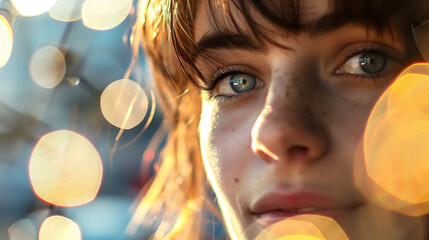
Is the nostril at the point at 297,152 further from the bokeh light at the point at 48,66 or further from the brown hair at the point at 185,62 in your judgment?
the bokeh light at the point at 48,66

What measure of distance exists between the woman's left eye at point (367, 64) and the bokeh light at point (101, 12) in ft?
2.00

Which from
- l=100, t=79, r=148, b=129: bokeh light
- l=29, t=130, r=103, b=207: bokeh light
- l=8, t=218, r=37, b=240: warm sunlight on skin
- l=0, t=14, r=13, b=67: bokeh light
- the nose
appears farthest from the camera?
l=8, t=218, r=37, b=240: warm sunlight on skin

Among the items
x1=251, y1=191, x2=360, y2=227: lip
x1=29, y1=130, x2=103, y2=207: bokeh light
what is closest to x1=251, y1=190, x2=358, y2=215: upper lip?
x1=251, y1=191, x2=360, y2=227: lip

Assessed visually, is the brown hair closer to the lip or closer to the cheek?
the cheek

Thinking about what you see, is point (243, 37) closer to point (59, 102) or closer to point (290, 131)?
point (290, 131)

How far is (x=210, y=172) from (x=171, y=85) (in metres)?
0.30

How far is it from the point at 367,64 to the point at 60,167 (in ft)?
2.84

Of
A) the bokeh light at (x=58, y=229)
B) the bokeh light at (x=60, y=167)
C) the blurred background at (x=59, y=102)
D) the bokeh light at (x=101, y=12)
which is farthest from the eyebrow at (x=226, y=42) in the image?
the bokeh light at (x=58, y=229)

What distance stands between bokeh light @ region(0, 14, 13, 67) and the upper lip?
57 centimetres

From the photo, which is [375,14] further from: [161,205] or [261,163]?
[161,205]

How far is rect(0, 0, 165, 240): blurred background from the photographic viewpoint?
974mm

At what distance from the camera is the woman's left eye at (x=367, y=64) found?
0.54 metres

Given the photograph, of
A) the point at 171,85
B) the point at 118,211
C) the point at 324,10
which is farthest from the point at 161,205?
the point at 118,211

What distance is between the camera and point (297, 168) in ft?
1.61
